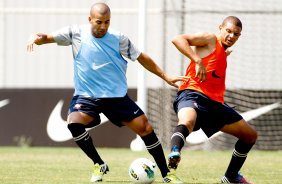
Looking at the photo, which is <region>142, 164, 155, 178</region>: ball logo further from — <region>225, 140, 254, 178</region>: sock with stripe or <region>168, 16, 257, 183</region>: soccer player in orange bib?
<region>225, 140, 254, 178</region>: sock with stripe

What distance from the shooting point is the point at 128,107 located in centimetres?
949

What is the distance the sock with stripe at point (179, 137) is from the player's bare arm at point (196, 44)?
0.56m

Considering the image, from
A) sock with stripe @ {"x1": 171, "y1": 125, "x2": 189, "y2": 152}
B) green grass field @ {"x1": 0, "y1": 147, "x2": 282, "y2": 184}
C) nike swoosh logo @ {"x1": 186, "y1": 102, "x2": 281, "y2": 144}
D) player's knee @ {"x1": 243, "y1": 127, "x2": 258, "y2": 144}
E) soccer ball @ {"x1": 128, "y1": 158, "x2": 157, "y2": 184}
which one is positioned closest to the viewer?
sock with stripe @ {"x1": 171, "y1": 125, "x2": 189, "y2": 152}

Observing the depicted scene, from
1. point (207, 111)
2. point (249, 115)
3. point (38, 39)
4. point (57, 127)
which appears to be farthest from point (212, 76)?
point (57, 127)

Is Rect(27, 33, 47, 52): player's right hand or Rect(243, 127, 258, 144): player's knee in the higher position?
Rect(27, 33, 47, 52): player's right hand

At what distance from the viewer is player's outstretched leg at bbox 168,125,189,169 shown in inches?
325

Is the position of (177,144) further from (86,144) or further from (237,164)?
(86,144)

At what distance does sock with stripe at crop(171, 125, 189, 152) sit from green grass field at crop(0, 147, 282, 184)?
103 centimetres

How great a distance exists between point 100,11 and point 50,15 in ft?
29.7

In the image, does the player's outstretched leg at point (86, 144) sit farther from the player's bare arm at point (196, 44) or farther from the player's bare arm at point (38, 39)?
the player's bare arm at point (196, 44)

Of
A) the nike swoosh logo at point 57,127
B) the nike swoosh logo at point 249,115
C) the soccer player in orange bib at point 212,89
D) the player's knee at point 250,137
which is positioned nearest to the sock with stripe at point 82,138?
the soccer player in orange bib at point 212,89

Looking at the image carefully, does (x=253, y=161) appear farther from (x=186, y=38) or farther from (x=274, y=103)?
(x=186, y=38)

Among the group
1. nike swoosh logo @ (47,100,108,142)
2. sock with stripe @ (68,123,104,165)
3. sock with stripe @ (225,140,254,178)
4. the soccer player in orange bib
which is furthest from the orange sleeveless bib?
nike swoosh logo @ (47,100,108,142)

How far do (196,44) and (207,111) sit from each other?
A: 0.74m
